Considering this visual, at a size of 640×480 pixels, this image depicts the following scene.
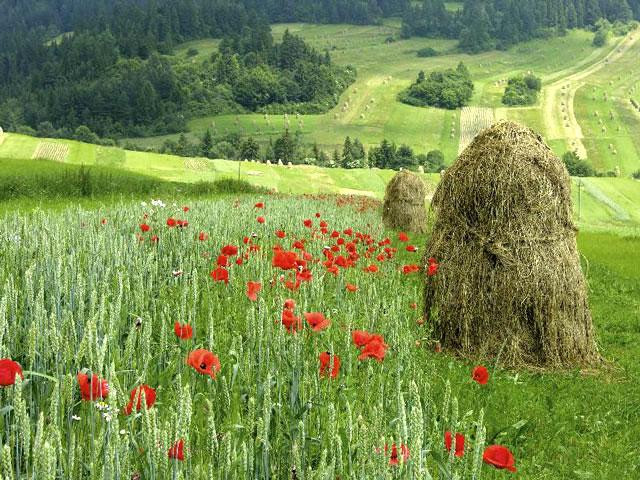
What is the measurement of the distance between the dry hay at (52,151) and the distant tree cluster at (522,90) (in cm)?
13583

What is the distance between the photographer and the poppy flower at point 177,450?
202cm

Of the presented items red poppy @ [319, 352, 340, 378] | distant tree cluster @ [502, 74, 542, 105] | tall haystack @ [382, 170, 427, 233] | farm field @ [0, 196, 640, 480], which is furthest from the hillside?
distant tree cluster @ [502, 74, 542, 105]

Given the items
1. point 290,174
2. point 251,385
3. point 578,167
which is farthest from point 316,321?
point 578,167

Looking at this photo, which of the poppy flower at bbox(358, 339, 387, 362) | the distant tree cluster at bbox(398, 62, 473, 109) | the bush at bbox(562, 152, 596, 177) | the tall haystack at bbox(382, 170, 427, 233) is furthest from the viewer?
the distant tree cluster at bbox(398, 62, 473, 109)

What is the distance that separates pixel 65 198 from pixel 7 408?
21940 millimetres

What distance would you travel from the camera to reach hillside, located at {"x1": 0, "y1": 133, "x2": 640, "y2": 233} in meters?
47.6

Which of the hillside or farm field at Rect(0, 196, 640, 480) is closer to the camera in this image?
farm field at Rect(0, 196, 640, 480)

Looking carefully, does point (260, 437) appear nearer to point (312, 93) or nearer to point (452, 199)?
point (452, 199)

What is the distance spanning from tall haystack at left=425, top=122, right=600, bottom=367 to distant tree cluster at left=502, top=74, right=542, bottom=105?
168 meters

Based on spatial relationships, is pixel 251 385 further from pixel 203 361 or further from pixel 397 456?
pixel 397 456

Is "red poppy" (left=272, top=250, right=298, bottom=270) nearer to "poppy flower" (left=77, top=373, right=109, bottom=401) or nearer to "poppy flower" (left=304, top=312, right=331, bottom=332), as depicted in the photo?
"poppy flower" (left=304, top=312, right=331, bottom=332)

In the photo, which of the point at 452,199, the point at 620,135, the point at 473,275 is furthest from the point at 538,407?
the point at 620,135

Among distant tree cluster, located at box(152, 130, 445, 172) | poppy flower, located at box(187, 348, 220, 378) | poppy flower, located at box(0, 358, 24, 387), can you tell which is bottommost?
poppy flower, located at box(187, 348, 220, 378)

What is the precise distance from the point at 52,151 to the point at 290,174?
63.5ft
